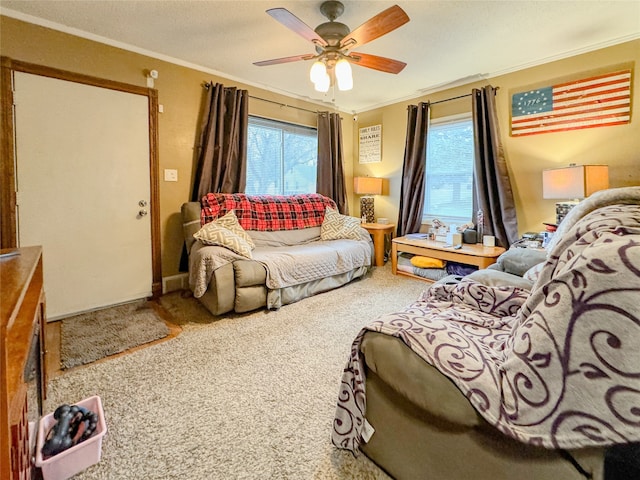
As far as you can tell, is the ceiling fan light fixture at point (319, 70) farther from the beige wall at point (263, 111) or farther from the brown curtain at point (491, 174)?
the brown curtain at point (491, 174)

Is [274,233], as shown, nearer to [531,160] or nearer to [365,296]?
[365,296]

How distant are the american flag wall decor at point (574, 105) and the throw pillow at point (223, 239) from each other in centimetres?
318

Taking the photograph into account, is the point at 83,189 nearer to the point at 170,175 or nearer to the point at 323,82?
the point at 170,175

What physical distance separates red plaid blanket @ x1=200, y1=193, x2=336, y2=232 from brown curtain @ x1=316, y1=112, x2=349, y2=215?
16.0 inches

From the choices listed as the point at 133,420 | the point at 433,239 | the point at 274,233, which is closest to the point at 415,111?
the point at 433,239

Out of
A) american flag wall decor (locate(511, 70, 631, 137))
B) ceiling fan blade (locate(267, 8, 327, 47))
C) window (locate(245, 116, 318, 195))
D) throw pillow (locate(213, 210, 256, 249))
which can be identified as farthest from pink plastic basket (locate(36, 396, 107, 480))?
american flag wall decor (locate(511, 70, 631, 137))

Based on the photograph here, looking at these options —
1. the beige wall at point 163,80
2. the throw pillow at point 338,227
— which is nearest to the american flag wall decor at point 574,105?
the throw pillow at point 338,227

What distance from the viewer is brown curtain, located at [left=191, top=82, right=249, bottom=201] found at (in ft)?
11.0

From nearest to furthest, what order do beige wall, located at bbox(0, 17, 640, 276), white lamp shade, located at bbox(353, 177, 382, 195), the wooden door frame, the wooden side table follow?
the wooden door frame < beige wall, located at bbox(0, 17, 640, 276) < the wooden side table < white lamp shade, located at bbox(353, 177, 382, 195)

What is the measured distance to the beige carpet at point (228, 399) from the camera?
1.23 metres

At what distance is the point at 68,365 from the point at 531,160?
443cm

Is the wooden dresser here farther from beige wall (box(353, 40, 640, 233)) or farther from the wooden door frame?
beige wall (box(353, 40, 640, 233))

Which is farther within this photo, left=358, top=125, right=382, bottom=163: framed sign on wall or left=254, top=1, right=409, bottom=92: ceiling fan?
left=358, top=125, right=382, bottom=163: framed sign on wall

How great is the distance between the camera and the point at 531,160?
3.31m
